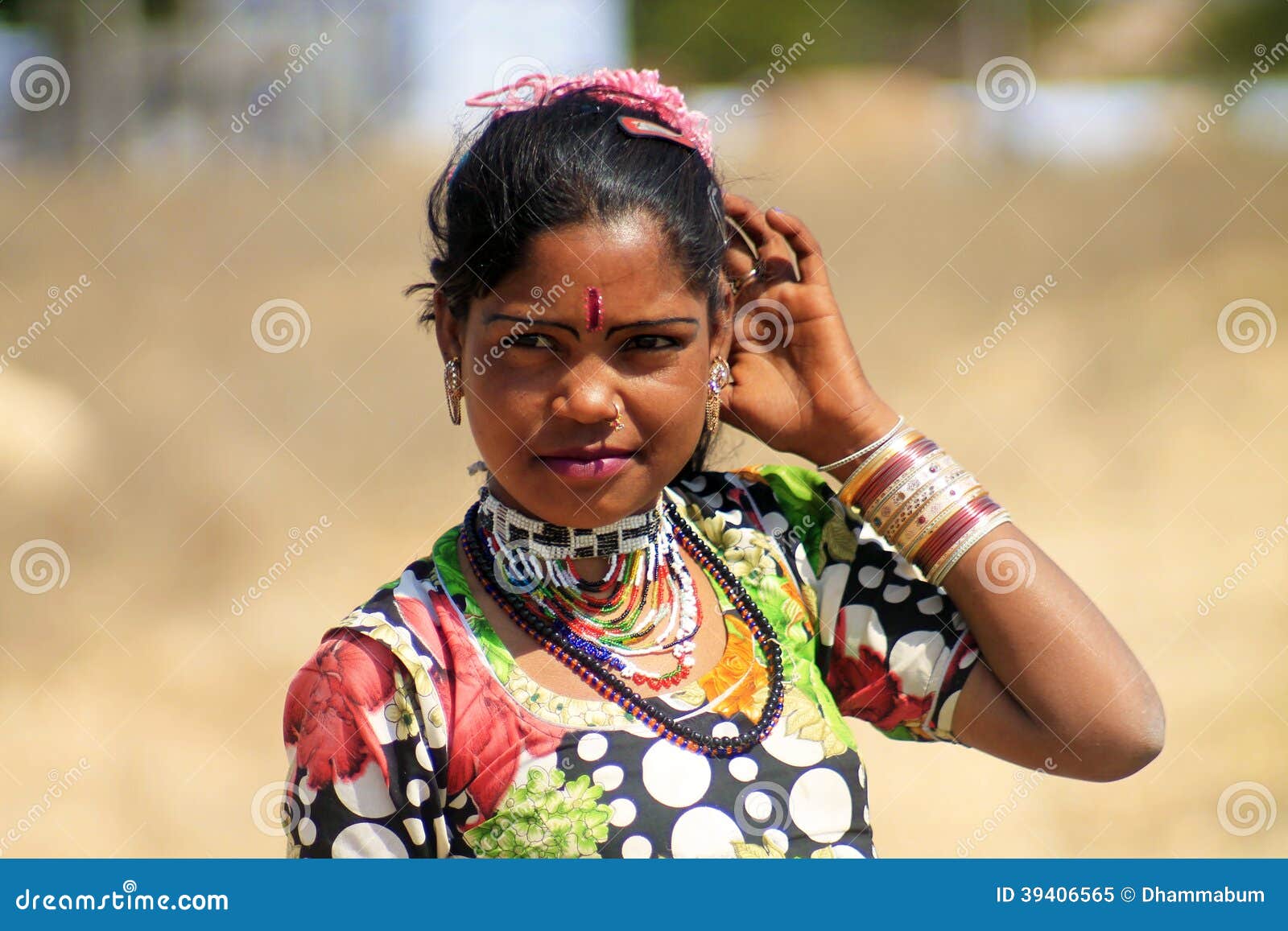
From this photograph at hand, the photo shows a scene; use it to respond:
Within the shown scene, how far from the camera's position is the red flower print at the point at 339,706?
164cm

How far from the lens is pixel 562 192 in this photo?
180 centimetres

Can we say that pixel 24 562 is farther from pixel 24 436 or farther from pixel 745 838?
pixel 745 838

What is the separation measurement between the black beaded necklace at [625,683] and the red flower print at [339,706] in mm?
231

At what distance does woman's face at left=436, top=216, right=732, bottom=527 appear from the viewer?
1761 mm

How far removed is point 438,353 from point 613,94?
8493 mm

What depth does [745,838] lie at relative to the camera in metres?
1.74

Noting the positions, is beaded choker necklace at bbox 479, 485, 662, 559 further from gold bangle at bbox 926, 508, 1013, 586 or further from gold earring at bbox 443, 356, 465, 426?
gold bangle at bbox 926, 508, 1013, 586

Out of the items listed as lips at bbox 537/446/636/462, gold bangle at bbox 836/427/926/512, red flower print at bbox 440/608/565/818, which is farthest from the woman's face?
gold bangle at bbox 836/427/926/512

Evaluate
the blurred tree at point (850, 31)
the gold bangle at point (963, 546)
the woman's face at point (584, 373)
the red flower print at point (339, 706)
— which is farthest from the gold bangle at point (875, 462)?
the blurred tree at point (850, 31)

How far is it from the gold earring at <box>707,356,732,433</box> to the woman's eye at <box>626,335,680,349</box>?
203 millimetres

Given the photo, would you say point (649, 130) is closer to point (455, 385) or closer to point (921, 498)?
point (455, 385)

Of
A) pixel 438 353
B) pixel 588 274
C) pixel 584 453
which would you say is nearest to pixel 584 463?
pixel 584 453

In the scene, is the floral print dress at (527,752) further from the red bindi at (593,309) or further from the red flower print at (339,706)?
the red bindi at (593,309)
